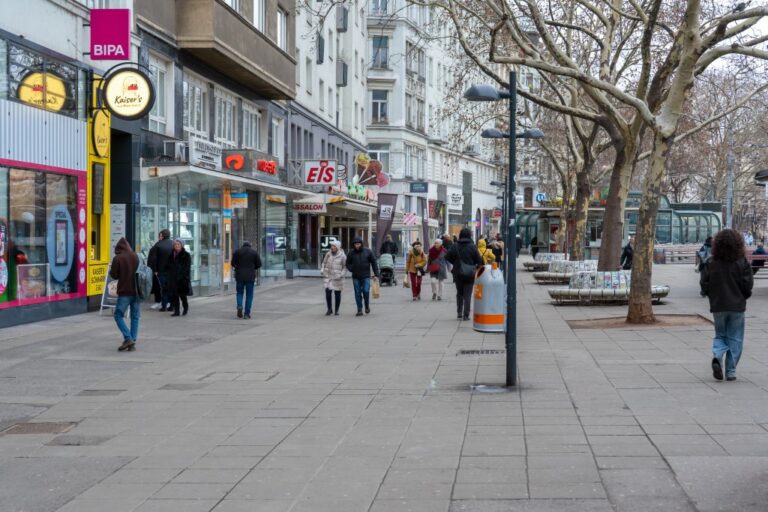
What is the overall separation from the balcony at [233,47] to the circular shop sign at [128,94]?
16.1ft

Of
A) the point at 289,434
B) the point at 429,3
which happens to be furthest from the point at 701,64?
the point at 289,434

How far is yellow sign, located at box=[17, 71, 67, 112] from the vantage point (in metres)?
17.5

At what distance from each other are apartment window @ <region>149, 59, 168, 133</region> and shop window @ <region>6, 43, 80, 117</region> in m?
4.05

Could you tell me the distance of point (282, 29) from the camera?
33.1 m

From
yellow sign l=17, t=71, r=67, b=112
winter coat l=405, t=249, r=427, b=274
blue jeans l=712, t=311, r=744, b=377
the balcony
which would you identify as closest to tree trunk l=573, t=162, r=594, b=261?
winter coat l=405, t=249, r=427, b=274

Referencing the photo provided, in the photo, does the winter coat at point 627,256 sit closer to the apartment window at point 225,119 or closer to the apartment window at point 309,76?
the apartment window at point 225,119

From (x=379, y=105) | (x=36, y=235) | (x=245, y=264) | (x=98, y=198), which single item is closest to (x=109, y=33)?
(x=98, y=198)

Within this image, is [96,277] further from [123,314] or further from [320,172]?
[320,172]

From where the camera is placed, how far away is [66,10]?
18.8 meters

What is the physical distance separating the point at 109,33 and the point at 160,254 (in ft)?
14.8

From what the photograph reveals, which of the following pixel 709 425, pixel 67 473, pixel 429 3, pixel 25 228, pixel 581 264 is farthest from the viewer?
pixel 581 264

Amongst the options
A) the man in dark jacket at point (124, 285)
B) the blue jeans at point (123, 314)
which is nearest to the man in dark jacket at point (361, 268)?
the blue jeans at point (123, 314)

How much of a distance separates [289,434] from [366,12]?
172ft

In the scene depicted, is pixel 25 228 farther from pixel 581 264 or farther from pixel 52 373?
pixel 581 264
